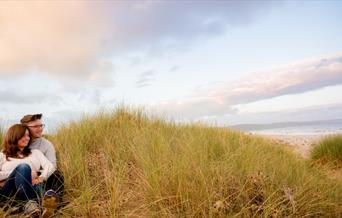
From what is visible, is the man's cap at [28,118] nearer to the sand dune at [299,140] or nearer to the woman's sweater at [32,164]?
the woman's sweater at [32,164]

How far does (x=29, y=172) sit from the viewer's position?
4.34 meters

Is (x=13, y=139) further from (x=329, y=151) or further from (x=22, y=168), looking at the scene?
(x=329, y=151)

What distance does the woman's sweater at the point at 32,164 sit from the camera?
182 inches

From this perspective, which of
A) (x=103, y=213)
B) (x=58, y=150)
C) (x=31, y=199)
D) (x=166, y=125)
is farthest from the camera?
(x=166, y=125)

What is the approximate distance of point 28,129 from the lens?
4.93 meters

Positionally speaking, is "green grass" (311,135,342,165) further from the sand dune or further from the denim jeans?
the denim jeans

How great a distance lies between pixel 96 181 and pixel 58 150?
3.82 feet

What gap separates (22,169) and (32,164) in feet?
1.70

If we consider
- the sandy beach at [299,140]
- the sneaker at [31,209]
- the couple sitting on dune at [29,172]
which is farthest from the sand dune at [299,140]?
the sneaker at [31,209]

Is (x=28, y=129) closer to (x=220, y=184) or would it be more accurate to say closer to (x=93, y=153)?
(x=93, y=153)

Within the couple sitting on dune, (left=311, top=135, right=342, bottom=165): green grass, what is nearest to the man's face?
the couple sitting on dune

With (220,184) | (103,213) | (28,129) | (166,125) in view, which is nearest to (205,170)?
(220,184)

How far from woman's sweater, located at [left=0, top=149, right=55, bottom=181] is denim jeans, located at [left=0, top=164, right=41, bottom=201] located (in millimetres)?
257

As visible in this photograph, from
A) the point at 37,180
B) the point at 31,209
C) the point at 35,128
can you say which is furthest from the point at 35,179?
the point at 35,128
